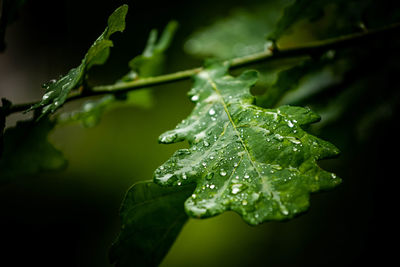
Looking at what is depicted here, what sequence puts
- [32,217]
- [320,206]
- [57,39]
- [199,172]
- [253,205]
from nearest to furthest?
[253,205] < [199,172] < [320,206] < [32,217] < [57,39]

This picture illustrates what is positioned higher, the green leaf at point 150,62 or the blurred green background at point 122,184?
the green leaf at point 150,62

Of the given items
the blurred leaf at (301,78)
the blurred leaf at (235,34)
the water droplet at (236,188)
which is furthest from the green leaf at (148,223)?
the blurred leaf at (235,34)

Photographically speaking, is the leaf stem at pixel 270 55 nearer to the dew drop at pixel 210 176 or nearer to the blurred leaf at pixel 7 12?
the blurred leaf at pixel 7 12

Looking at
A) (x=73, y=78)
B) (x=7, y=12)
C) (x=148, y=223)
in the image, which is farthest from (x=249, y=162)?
(x=7, y=12)

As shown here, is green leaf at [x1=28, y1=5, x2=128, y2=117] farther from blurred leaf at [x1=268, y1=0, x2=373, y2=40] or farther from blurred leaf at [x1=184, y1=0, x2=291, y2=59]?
blurred leaf at [x1=184, y1=0, x2=291, y2=59]

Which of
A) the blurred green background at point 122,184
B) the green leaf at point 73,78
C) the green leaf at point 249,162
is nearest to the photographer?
the green leaf at point 249,162

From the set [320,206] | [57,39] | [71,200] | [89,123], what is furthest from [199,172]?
[57,39]

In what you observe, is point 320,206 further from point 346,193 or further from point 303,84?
point 303,84
